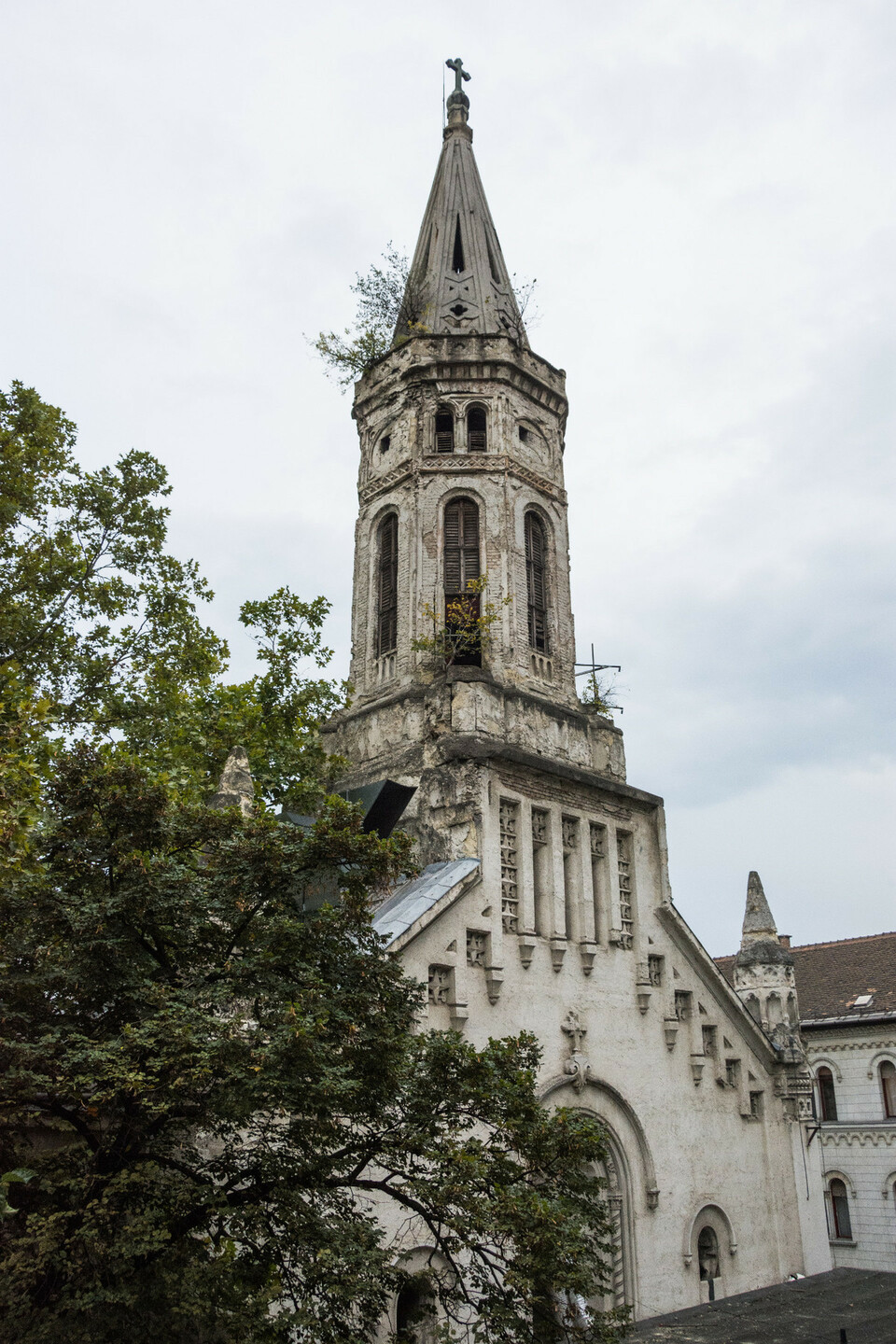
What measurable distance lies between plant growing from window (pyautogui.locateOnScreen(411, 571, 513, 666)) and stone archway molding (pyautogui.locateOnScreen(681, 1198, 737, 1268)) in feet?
38.0

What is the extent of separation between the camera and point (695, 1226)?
2000 cm

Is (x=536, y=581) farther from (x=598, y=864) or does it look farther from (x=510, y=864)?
(x=510, y=864)

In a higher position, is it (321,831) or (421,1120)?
(321,831)

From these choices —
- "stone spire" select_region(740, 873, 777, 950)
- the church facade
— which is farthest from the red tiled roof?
the church facade

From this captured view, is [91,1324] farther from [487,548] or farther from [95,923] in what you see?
[487,548]

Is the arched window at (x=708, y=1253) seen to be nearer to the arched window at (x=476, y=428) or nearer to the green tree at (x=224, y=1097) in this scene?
the green tree at (x=224, y=1097)

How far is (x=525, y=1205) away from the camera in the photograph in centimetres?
963

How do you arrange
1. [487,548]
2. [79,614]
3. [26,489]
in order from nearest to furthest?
[26,489] → [79,614] → [487,548]

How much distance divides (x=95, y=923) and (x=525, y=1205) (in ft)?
15.3

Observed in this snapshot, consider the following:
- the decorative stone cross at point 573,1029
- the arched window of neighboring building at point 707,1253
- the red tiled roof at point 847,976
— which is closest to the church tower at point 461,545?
the decorative stone cross at point 573,1029

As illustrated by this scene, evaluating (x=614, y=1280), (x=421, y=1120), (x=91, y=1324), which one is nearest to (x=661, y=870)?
(x=614, y=1280)

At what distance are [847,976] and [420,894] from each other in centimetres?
2346

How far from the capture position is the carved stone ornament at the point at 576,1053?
18562mm

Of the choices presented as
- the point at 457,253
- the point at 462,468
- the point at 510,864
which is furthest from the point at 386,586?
the point at 457,253
